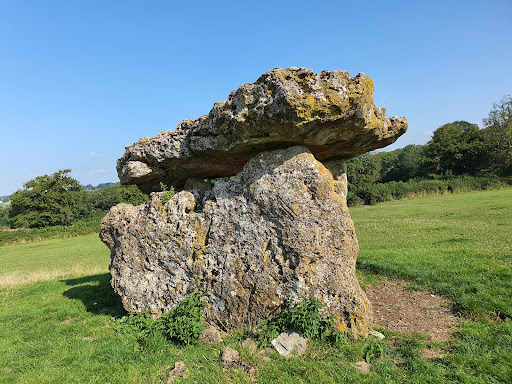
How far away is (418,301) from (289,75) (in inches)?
215

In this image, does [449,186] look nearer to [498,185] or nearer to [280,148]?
[498,185]

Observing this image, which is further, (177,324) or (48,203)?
(48,203)

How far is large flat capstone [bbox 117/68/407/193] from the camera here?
Result: 18.6 ft

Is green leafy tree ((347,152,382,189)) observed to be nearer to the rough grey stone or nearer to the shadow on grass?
the shadow on grass

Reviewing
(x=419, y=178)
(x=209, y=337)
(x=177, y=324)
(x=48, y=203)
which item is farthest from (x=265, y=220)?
(x=48, y=203)

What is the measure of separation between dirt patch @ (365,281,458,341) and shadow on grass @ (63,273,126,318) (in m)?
5.83

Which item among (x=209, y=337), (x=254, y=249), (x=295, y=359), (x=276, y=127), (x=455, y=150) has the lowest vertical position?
(x=295, y=359)

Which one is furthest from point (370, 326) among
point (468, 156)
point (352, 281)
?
point (468, 156)

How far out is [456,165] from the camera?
163 feet

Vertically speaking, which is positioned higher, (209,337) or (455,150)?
(455,150)

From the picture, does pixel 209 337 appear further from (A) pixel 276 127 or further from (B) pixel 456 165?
(B) pixel 456 165

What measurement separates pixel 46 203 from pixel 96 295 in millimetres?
58872

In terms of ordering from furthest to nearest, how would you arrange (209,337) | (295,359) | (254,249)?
(254,249) < (209,337) < (295,359)

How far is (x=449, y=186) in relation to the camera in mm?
38938
